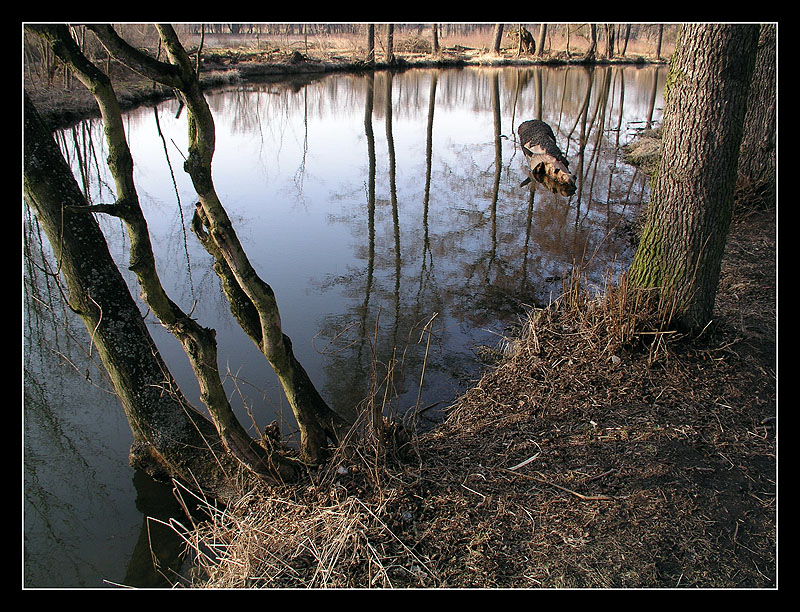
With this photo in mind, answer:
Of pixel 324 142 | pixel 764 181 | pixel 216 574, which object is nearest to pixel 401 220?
pixel 764 181

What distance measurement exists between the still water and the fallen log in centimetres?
36

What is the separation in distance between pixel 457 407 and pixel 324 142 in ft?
39.2

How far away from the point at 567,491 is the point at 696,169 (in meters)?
2.66

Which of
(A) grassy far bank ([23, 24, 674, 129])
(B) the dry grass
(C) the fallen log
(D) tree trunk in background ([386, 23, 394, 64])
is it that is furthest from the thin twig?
(D) tree trunk in background ([386, 23, 394, 64])

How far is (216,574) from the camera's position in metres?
3.23

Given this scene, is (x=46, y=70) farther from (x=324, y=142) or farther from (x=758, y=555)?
(x=758, y=555)

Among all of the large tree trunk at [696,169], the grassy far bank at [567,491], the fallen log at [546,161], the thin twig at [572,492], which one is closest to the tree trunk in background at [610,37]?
the fallen log at [546,161]

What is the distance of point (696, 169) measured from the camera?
14.5 feet

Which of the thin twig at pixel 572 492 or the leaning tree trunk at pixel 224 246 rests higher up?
the leaning tree trunk at pixel 224 246

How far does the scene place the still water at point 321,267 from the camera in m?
4.29

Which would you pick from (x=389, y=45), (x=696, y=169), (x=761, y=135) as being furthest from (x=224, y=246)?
(x=389, y=45)

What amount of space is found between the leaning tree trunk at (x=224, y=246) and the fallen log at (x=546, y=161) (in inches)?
355

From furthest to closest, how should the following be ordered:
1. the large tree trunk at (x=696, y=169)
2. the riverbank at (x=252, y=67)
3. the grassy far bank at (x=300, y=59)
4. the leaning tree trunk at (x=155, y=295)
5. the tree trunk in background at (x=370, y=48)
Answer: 1. the tree trunk in background at (x=370, y=48)
2. the grassy far bank at (x=300, y=59)
3. the riverbank at (x=252, y=67)
4. the large tree trunk at (x=696, y=169)
5. the leaning tree trunk at (x=155, y=295)

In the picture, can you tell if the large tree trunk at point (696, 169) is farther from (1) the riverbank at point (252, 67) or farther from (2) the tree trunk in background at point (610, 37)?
(2) the tree trunk in background at point (610, 37)
